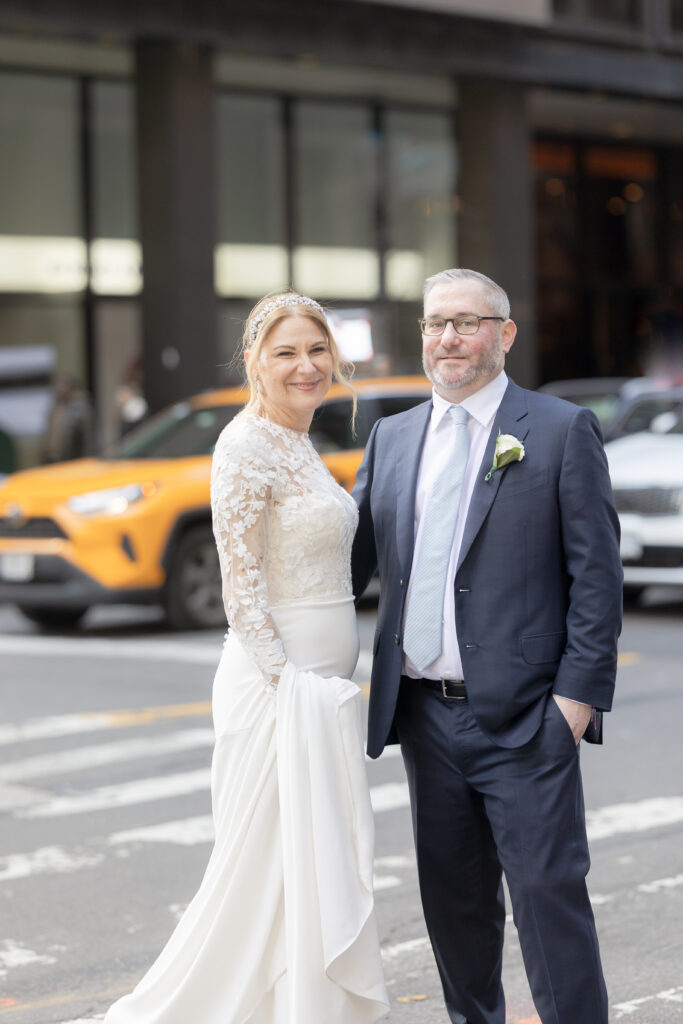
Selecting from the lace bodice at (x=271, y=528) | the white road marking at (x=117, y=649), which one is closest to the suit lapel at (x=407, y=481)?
the lace bodice at (x=271, y=528)

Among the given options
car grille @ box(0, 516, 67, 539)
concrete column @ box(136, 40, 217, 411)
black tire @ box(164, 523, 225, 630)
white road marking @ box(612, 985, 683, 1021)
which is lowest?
white road marking @ box(612, 985, 683, 1021)

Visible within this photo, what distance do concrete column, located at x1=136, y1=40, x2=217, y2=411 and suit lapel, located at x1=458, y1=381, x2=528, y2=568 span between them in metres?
16.8

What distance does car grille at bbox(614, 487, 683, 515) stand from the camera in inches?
502

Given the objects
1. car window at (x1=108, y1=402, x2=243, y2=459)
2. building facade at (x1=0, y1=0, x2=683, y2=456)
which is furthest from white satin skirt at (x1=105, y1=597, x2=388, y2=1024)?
building facade at (x1=0, y1=0, x2=683, y2=456)

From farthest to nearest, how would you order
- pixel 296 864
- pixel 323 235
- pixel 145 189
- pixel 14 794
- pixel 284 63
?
pixel 323 235 → pixel 284 63 → pixel 145 189 → pixel 14 794 → pixel 296 864

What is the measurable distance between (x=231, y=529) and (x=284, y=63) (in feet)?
64.1

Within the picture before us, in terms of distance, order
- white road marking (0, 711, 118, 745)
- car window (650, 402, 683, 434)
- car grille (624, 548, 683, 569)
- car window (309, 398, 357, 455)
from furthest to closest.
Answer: car window (650, 402, 683, 434), car window (309, 398, 357, 455), car grille (624, 548, 683, 569), white road marking (0, 711, 118, 745)

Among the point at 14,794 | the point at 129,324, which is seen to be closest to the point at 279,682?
the point at 14,794

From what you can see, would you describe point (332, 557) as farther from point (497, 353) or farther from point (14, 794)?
point (14, 794)

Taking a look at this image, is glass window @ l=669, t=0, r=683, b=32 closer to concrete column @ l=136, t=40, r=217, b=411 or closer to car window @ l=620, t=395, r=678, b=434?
concrete column @ l=136, t=40, r=217, b=411

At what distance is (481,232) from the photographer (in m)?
23.8

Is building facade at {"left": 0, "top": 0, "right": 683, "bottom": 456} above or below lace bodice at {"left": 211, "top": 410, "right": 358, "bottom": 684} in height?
above

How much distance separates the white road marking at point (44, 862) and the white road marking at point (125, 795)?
0.61 metres

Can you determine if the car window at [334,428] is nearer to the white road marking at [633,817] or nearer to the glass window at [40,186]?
the white road marking at [633,817]
